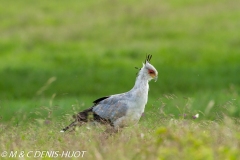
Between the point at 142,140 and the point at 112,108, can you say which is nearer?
the point at 142,140

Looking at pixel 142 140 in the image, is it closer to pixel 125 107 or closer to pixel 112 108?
pixel 125 107

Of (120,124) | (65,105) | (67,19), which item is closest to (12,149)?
(120,124)

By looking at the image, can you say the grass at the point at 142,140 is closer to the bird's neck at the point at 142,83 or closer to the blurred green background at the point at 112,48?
the bird's neck at the point at 142,83

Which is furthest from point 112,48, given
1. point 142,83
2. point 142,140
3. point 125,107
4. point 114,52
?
point 142,140

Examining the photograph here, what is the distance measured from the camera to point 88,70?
20562 millimetres

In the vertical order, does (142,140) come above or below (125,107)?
above

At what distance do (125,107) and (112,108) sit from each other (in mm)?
201

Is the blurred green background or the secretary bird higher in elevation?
the secretary bird

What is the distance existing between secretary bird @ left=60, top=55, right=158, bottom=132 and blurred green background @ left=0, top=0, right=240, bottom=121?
226 inches

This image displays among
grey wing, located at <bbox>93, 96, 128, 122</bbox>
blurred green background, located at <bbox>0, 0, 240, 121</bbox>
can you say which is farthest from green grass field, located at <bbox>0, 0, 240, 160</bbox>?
grey wing, located at <bbox>93, 96, 128, 122</bbox>

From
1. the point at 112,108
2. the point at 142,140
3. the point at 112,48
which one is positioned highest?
the point at 142,140

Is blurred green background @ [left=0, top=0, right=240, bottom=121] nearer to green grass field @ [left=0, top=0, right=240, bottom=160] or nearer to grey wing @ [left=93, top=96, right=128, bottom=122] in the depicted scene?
green grass field @ [left=0, top=0, right=240, bottom=160]

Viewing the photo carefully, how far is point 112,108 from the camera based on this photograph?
26.0 ft

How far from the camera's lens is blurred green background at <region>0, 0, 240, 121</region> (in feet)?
61.1
